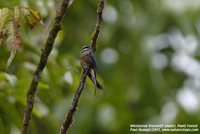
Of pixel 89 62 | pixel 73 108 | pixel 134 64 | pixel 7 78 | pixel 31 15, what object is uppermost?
pixel 134 64

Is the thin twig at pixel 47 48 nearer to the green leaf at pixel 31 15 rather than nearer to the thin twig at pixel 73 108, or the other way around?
the thin twig at pixel 73 108

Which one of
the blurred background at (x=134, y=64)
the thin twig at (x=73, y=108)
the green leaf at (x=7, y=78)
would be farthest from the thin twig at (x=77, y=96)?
the blurred background at (x=134, y=64)

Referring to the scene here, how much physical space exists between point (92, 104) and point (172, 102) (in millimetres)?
652

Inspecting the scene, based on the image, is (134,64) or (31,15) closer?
(31,15)

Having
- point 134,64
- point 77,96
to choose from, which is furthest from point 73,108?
point 134,64

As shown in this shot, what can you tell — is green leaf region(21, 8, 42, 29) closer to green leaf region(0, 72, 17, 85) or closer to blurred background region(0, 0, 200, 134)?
green leaf region(0, 72, 17, 85)

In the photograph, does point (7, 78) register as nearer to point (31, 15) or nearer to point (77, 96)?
point (31, 15)

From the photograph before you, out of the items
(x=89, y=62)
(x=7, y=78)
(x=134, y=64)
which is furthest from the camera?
(x=134, y=64)

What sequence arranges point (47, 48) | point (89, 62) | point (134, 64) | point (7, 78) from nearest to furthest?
point (47, 48) < point (89, 62) < point (7, 78) < point (134, 64)

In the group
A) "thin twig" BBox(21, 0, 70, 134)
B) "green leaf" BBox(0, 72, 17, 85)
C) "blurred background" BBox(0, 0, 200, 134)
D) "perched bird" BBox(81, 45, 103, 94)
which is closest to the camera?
"thin twig" BBox(21, 0, 70, 134)

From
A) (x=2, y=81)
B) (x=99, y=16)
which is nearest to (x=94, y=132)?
(x=2, y=81)

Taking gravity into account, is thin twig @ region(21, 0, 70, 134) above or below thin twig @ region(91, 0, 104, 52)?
below

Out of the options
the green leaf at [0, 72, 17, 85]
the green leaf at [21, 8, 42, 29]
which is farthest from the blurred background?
the green leaf at [21, 8, 42, 29]

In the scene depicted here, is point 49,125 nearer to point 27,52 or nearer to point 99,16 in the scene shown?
point 27,52
